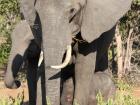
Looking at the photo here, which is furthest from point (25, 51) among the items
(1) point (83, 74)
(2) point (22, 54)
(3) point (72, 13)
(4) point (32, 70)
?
(3) point (72, 13)

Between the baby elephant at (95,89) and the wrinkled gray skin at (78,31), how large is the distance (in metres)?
0.23

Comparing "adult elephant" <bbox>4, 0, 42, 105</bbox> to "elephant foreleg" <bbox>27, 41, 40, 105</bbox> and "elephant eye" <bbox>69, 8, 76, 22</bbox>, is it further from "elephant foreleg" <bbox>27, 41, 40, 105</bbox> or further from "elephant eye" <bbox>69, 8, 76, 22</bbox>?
"elephant eye" <bbox>69, 8, 76, 22</bbox>

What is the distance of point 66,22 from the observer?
5832 mm

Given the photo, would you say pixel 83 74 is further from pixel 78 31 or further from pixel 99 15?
pixel 99 15

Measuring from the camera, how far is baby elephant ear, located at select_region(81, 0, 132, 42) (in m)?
6.28

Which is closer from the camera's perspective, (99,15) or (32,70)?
(99,15)

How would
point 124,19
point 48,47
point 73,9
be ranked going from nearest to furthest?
point 48,47
point 73,9
point 124,19

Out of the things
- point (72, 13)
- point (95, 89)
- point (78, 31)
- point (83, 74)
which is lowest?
point (95, 89)

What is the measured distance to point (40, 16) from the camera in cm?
580

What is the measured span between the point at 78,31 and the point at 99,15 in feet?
1.11

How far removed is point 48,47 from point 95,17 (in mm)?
983

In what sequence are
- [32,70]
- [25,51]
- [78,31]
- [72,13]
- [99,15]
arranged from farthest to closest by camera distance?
[32,70], [25,51], [99,15], [78,31], [72,13]

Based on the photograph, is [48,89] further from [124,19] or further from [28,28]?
[124,19]

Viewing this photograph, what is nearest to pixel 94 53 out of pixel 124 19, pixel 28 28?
pixel 28 28
